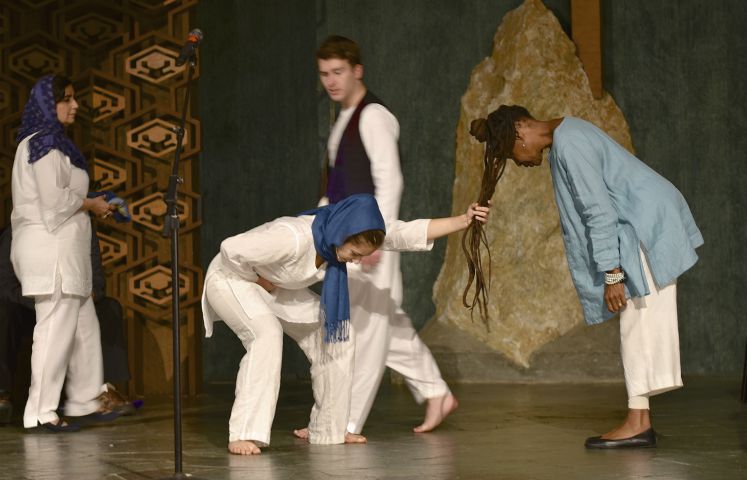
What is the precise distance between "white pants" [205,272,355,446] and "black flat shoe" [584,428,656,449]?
0.93 m

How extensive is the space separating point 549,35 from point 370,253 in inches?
139

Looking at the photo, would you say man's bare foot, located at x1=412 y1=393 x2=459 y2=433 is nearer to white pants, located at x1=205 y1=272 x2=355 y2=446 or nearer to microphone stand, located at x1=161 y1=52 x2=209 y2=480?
white pants, located at x1=205 y1=272 x2=355 y2=446

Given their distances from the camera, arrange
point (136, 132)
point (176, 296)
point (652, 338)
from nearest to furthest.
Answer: point (176, 296) < point (652, 338) < point (136, 132)

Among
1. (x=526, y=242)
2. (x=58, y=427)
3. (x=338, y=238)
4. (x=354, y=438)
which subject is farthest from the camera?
(x=526, y=242)

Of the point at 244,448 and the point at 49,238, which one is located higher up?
the point at 49,238

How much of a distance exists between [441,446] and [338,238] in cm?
88

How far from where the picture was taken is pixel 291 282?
4340 mm

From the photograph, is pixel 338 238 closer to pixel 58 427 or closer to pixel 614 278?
pixel 614 278

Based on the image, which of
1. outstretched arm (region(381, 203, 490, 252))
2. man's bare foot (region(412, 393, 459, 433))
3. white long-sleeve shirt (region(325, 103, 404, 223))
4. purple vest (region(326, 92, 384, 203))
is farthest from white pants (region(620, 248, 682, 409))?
purple vest (region(326, 92, 384, 203))

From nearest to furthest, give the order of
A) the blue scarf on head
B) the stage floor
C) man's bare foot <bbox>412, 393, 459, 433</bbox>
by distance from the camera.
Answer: the stage floor
the blue scarf on head
man's bare foot <bbox>412, 393, 459, 433</bbox>

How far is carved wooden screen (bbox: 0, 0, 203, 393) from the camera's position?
21.4 ft

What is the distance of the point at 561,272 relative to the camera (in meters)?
7.21

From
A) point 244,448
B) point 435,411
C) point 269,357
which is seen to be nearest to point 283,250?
point 269,357

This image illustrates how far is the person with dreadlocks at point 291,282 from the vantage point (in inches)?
164
